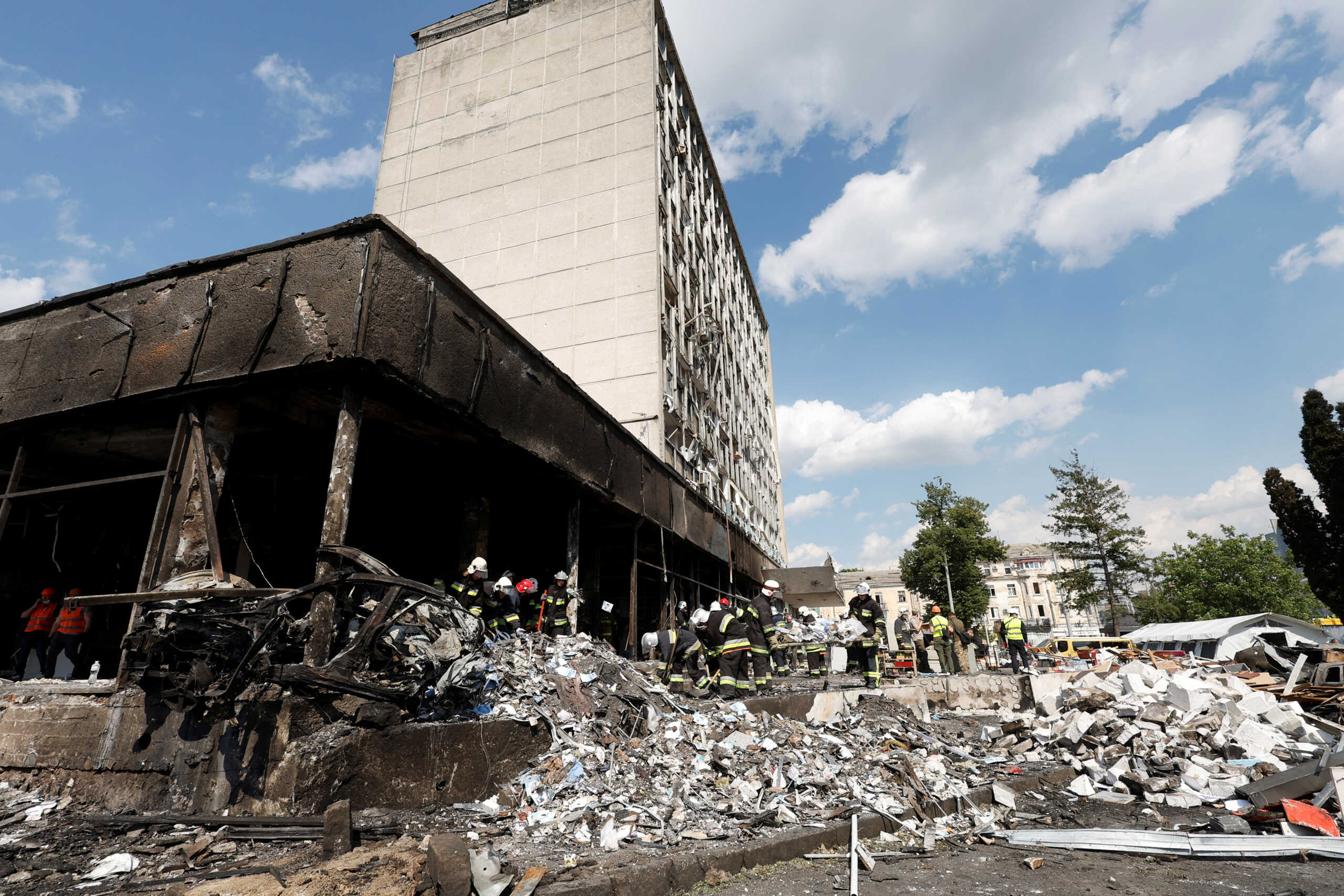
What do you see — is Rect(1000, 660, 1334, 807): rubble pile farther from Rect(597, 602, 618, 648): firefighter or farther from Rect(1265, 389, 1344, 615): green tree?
Rect(1265, 389, 1344, 615): green tree

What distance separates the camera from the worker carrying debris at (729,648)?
901cm

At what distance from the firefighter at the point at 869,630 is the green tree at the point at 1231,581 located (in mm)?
32865

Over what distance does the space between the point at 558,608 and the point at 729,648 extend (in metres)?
3.05

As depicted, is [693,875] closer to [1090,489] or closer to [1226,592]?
[1090,489]

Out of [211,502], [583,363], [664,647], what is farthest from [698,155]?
[211,502]

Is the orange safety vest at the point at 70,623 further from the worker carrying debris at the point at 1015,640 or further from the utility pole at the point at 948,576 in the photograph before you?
the utility pole at the point at 948,576

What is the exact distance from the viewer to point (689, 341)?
23.0 m

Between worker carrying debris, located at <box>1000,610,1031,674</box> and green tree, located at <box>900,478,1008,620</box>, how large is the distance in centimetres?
1923

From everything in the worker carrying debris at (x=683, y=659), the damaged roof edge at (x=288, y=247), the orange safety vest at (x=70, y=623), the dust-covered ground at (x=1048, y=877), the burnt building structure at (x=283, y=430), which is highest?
the damaged roof edge at (x=288, y=247)

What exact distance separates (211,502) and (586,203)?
55.2 ft

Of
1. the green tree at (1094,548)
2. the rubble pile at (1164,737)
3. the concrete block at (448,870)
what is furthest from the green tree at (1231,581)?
the concrete block at (448,870)

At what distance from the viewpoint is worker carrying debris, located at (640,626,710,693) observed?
995 centimetres

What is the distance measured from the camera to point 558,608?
10.6 meters

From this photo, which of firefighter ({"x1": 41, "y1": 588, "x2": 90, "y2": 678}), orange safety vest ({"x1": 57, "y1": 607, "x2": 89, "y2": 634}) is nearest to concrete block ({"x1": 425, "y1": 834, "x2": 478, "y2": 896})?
firefighter ({"x1": 41, "y1": 588, "x2": 90, "y2": 678})
